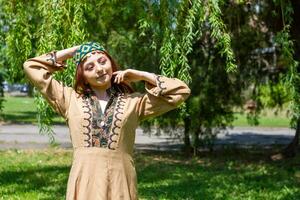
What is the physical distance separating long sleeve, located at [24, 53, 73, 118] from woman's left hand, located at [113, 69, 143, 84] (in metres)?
0.28

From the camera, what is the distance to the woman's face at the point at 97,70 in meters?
3.27

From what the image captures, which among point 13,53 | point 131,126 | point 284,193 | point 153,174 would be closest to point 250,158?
point 153,174

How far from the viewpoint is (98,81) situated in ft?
10.8

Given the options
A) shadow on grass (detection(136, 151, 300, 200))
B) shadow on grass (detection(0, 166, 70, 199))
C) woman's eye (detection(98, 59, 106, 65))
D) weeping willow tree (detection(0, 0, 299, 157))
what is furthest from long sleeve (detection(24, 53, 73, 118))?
shadow on grass (detection(136, 151, 300, 200))

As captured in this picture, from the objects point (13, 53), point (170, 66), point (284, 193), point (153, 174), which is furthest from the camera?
point (153, 174)

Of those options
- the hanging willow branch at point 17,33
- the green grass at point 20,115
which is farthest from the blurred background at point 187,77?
the green grass at point 20,115

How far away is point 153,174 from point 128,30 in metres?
3.37

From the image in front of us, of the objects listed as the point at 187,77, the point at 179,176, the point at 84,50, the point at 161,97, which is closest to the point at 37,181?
the point at 179,176

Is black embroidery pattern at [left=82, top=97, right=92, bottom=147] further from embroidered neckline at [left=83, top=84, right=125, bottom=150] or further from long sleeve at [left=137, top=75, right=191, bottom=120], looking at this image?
long sleeve at [left=137, top=75, right=191, bottom=120]

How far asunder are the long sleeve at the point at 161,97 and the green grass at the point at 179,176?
14.7 ft

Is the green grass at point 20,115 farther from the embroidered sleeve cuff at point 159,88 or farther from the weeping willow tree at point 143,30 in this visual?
the embroidered sleeve cuff at point 159,88

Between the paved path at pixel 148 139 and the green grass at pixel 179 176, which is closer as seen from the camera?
the green grass at pixel 179 176

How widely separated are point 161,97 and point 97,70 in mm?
385

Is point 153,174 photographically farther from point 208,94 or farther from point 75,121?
point 75,121
